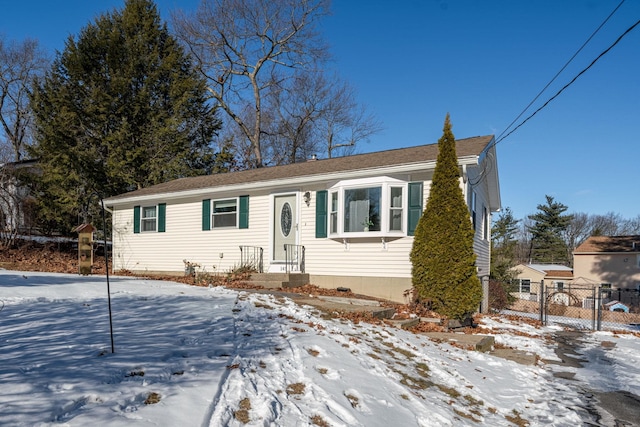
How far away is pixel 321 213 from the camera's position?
40.5ft

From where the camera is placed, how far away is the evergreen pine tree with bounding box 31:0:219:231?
70.4ft

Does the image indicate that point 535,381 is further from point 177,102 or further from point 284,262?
point 177,102

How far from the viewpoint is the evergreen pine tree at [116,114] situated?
21.5m

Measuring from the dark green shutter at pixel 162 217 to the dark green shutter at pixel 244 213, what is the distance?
3510mm

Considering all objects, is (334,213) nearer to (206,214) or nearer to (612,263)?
(206,214)

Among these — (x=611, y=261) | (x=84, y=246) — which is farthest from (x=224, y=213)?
(x=611, y=261)

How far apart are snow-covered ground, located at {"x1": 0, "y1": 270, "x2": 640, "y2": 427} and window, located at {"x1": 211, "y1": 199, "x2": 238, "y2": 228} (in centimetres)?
609

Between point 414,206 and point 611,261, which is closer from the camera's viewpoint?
point 414,206

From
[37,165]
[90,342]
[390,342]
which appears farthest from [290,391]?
[37,165]

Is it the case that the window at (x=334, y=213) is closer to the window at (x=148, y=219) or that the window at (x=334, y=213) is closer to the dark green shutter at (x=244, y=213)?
the dark green shutter at (x=244, y=213)

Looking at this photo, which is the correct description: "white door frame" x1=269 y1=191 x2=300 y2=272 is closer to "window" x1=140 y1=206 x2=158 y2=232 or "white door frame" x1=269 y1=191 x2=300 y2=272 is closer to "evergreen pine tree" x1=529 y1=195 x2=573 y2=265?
"window" x1=140 y1=206 x2=158 y2=232

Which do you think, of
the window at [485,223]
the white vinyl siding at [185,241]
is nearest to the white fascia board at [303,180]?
the white vinyl siding at [185,241]

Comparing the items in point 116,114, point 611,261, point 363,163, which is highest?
point 116,114

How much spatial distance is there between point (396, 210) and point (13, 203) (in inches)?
681
